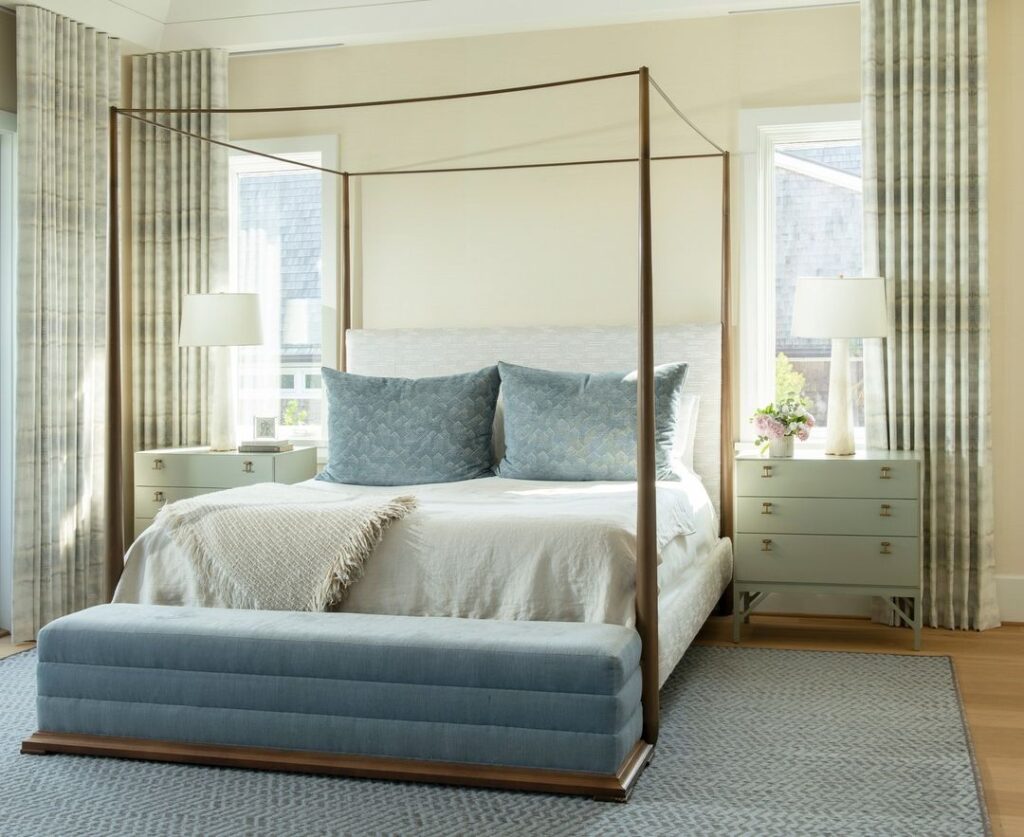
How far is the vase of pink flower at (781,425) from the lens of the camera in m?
4.46

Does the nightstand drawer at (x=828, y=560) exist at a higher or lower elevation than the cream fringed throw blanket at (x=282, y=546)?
lower

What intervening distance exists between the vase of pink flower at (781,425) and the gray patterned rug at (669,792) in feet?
3.82

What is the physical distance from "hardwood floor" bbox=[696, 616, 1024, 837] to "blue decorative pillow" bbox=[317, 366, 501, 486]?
4.00 ft

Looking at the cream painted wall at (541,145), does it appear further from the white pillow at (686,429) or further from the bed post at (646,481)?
the bed post at (646,481)

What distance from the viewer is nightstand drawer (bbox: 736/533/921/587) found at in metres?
4.34

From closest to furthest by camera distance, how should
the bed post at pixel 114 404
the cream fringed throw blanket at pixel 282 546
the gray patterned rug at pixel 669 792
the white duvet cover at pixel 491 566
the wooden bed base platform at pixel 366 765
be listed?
the gray patterned rug at pixel 669 792, the wooden bed base platform at pixel 366 765, the white duvet cover at pixel 491 566, the cream fringed throw blanket at pixel 282 546, the bed post at pixel 114 404

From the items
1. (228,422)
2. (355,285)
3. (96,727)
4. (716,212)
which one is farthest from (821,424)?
(96,727)

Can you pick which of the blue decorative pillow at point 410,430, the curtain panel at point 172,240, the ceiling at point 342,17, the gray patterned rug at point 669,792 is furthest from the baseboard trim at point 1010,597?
the curtain panel at point 172,240

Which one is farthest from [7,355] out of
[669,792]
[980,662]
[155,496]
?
[980,662]

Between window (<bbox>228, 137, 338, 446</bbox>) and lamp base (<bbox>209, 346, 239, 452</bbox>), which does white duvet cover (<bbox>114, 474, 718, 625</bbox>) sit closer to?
lamp base (<bbox>209, 346, 239, 452</bbox>)

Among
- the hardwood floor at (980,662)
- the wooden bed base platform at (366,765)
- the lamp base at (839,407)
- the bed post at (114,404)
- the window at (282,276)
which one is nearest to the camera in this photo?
the wooden bed base platform at (366,765)

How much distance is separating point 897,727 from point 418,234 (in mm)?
3106

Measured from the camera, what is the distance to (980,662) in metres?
4.16

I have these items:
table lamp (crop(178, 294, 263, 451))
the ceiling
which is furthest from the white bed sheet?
the ceiling
